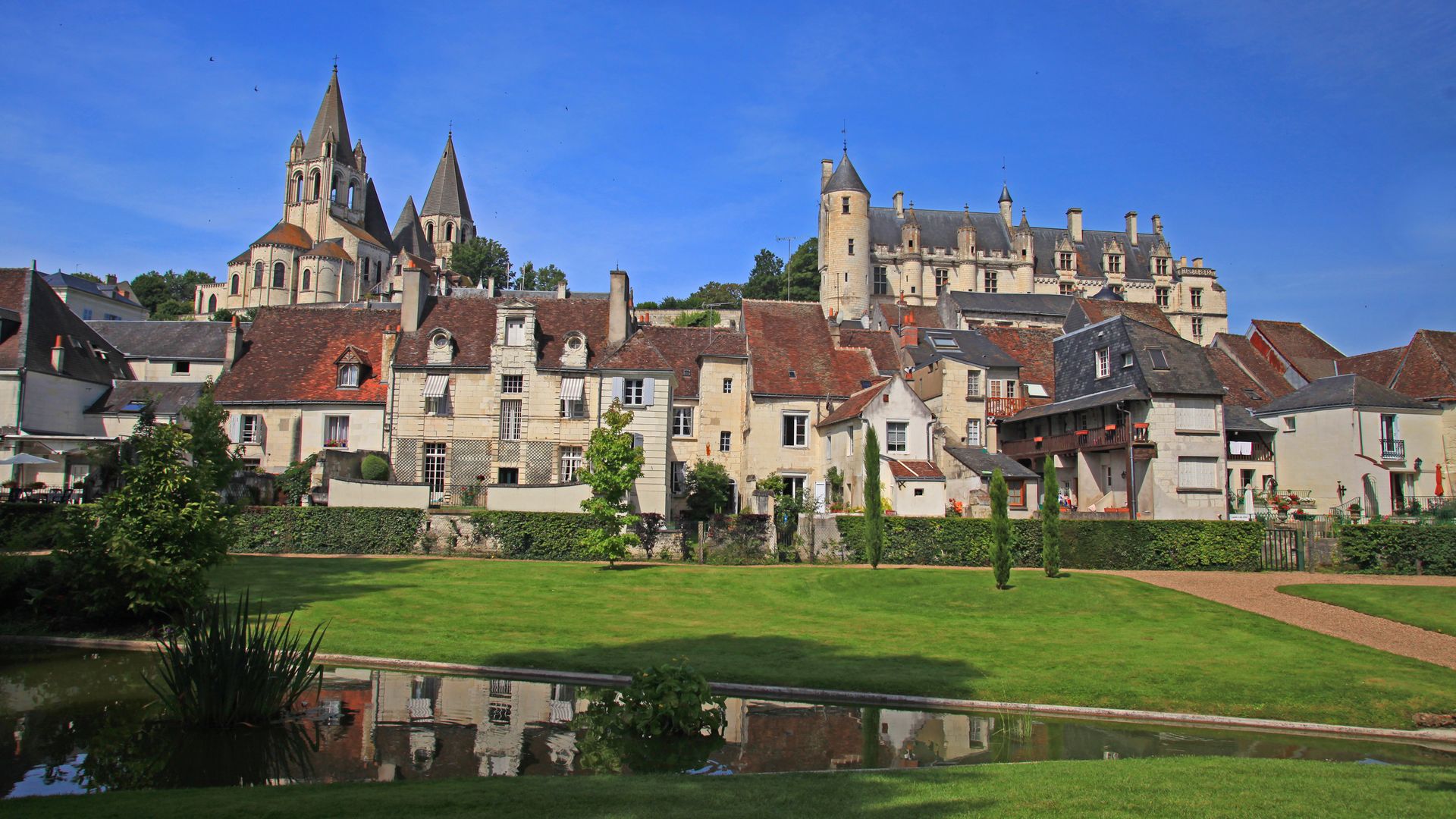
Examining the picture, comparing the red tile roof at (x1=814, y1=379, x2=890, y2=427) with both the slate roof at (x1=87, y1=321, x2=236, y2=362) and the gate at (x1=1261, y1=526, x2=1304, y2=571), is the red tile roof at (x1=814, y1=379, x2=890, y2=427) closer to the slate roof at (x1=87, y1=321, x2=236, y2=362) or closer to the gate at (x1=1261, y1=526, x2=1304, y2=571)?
the gate at (x1=1261, y1=526, x2=1304, y2=571)

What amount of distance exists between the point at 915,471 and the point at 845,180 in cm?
6863

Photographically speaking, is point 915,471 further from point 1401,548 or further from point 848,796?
point 848,796

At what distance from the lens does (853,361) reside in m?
48.0

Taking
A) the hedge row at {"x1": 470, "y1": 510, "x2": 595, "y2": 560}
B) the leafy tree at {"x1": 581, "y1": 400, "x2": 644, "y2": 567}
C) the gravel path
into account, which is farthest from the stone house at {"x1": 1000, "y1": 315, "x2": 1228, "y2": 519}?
the hedge row at {"x1": 470, "y1": 510, "x2": 595, "y2": 560}

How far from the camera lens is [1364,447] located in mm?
42344

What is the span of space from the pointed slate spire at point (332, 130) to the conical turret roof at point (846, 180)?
67336mm

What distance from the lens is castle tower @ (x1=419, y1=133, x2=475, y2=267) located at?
13838 cm

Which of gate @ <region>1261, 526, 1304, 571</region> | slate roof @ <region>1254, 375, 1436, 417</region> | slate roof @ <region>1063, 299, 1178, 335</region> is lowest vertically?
gate @ <region>1261, 526, 1304, 571</region>

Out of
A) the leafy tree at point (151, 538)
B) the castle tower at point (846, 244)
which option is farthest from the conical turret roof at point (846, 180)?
the leafy tree at point (151, 538)

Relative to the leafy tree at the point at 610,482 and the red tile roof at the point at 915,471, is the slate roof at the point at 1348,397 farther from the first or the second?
the leafy tree at the point at 610,482

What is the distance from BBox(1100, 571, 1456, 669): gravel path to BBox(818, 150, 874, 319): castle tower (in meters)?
71.0

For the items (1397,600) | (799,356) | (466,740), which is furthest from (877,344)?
(466,740)

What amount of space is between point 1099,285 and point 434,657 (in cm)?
10611

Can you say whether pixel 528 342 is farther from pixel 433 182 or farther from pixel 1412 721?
pixel 433 182
